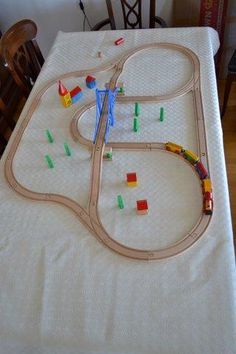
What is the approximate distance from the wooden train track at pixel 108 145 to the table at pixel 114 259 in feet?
0.06

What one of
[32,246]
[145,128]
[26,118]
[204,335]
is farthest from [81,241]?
[26,118]

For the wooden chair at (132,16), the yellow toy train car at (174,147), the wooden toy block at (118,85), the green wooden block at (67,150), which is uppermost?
the wooden chair at (132,16)

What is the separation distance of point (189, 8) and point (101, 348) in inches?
83.6

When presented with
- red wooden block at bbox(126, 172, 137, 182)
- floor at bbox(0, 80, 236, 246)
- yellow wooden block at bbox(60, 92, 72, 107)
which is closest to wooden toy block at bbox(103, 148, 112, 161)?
red wooden block at bbox(126, 172, 137, 182)

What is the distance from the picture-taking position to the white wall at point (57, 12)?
2.11 meters

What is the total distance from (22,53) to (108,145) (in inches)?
35.4

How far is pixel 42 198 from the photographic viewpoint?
1.00m

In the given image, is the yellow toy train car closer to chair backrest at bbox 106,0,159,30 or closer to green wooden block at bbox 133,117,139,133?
green wooden block at bbox 133,117,139,133

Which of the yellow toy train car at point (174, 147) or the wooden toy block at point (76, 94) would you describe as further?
the wooden toy block at point (76, 94)

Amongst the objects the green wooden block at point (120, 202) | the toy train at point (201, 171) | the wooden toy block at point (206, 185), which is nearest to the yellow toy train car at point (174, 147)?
the toy train at point (201, 171)

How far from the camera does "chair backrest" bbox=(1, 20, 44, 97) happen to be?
57.4 inches

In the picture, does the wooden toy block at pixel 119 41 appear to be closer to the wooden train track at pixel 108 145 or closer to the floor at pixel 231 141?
the wooden train track at pixel 108 145

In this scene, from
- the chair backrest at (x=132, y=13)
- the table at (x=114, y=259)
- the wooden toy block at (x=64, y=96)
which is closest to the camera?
the table at (x=114, y=259)

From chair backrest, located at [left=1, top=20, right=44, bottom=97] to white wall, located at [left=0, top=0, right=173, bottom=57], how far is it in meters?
0.69
